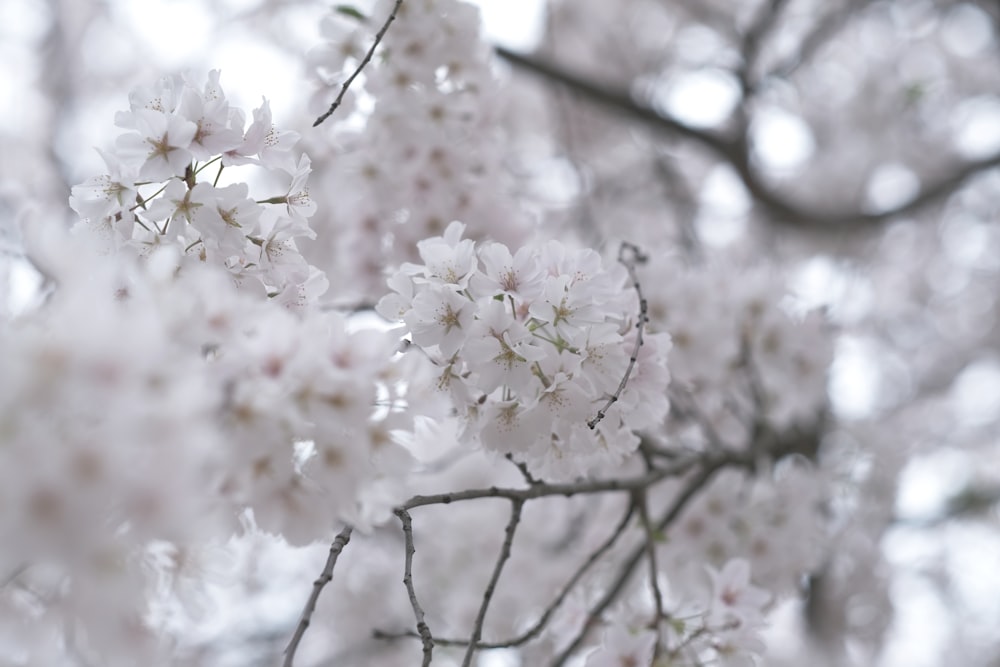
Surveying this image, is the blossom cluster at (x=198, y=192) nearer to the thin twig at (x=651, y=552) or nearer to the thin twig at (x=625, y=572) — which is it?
the thin twig at (x=651, y=552)

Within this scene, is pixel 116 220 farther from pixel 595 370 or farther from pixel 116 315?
pixel 595 370

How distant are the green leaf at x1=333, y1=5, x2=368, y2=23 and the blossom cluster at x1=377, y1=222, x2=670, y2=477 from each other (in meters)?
1.02

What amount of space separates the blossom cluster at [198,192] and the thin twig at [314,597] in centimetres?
41

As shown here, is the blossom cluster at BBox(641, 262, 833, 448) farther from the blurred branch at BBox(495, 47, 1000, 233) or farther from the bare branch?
the blurred branch at BBox(495, 47, 1000, 233)

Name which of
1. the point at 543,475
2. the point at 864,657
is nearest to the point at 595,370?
the point at 543,475

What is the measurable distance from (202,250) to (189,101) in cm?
25

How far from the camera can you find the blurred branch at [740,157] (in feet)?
12.1

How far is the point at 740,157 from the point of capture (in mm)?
4223

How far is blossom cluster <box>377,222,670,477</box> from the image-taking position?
133 cm

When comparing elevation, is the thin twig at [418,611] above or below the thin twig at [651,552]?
below

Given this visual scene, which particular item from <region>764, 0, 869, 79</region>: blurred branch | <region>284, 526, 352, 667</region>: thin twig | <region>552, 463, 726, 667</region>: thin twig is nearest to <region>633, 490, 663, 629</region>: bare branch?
<region>552, 463, 726, 667</region>: thin twig

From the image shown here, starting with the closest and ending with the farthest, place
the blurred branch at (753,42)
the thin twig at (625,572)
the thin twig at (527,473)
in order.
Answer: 1. the thin twig at (527,473)
2. the thin twig at (625,572)
3. the blurred branch at (753,42)

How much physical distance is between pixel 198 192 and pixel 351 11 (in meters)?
1.03

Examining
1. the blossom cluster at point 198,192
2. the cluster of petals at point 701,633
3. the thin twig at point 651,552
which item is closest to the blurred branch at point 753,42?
the thin twig at point 651,552
